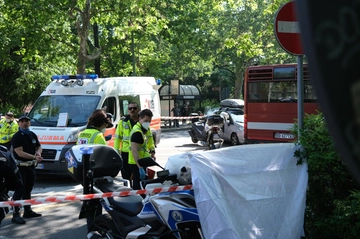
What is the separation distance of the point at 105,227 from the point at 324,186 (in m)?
2.19

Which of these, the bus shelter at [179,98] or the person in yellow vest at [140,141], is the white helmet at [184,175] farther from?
the bus shelter at [179,98]

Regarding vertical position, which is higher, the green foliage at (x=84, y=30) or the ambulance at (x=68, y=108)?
the green foliage at (x=84, y=30)

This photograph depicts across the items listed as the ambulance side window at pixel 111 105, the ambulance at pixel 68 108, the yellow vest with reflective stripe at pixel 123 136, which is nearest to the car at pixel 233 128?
the ambulance at pixel 68 108

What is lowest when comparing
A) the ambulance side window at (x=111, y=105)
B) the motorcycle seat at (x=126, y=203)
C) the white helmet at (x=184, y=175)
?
the motorcycle seat at (x=126, y=203)

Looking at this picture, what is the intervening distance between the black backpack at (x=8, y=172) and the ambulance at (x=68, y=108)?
16.0ft

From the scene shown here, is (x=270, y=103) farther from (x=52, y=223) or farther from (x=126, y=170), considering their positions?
(x=52, y=223)

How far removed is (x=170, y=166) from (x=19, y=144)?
400 cm

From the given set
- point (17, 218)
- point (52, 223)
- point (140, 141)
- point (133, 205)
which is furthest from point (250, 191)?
point (17, 218)

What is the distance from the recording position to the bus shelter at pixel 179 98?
33781 mm

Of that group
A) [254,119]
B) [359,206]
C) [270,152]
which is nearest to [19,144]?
[270,152]

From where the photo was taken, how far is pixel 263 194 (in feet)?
14.9

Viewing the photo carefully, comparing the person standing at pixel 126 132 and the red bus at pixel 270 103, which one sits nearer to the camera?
the person standing at pixel 126 132

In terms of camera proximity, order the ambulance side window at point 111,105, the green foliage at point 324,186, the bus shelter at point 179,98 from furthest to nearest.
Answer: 1. the bus shelter at point 179,98
2. the ambulance side window at point 111,105
3. the green foliage at point 324,186

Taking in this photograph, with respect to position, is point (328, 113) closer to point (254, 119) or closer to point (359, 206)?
point (359, 206)
